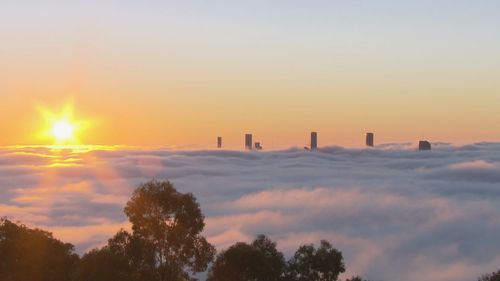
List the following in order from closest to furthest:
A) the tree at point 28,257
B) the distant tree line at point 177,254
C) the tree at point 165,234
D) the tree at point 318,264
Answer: the tree at point 165,234 < the distant tree line at point 177,254 < the tree at point 318,264 < the tree at point 28,257

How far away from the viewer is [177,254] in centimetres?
5503

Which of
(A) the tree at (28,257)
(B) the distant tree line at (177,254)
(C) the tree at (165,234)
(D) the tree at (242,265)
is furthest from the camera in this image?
(A) the tree at (28,257)

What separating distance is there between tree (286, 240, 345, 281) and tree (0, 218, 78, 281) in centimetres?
2421

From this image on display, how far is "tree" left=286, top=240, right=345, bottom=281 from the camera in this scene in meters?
63.4

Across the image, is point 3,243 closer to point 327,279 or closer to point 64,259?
point 64,259

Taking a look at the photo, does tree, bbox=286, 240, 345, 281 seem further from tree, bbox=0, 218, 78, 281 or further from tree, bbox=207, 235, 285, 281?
tree, bbox=0, 218, 78, 281

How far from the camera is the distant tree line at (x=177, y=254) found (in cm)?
5391

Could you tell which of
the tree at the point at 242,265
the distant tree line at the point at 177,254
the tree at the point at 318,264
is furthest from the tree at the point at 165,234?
the tree at the point at 318,264

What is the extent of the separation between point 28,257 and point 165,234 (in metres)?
23.3

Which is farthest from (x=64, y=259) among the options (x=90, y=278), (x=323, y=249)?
(x=323, y=249)

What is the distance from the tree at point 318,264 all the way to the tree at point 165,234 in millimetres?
11818

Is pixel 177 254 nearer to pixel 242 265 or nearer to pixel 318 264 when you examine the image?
pixel 242 265

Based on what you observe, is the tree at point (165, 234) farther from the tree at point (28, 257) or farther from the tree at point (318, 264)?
the tree at point (28, 257)

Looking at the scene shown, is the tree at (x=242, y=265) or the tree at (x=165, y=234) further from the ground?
the tree at (x=165, y=234)
